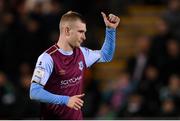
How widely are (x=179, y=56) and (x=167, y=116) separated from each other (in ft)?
4.51

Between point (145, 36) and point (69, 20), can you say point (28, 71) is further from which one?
point (69, 20)

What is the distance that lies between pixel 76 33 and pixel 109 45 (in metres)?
0.53

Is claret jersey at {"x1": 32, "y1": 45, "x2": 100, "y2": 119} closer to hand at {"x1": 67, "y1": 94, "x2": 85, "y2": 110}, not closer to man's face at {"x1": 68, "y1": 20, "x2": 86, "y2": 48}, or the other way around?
man's face at {"x1": 68, "y1": 20, "x2": 86, "y2": 48}

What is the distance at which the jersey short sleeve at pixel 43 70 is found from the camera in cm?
720

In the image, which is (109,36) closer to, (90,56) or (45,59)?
(90,56)

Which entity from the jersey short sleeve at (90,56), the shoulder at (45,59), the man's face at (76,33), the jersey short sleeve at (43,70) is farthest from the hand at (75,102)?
the jersey short sleeve at (90,56)

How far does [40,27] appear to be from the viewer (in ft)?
44.1

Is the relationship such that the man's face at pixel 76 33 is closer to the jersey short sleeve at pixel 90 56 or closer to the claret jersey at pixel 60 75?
the claret jersey at pixel 60 75

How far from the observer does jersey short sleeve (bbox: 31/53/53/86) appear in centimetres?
720

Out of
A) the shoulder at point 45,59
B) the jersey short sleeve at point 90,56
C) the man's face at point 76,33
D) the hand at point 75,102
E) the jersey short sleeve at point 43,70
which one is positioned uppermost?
the man's face at point 76,33

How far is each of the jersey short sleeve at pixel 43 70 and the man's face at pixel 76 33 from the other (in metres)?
0.28

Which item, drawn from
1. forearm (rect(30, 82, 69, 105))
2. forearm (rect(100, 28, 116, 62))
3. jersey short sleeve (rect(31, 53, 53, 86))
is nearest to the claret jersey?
jersey short sleeve (rect(31, 53, 53, 86))

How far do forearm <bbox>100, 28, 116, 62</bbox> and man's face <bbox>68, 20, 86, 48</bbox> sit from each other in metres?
0.37

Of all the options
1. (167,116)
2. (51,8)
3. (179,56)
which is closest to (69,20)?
(167,116)
